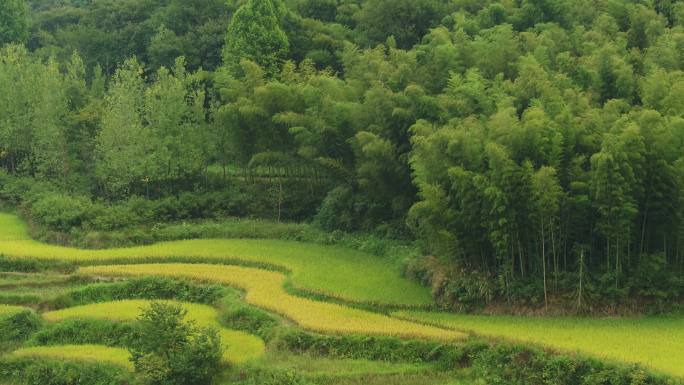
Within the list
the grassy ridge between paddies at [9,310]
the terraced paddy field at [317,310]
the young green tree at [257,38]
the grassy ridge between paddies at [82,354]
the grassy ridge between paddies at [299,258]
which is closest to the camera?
the terraced paddy field at [317,310]

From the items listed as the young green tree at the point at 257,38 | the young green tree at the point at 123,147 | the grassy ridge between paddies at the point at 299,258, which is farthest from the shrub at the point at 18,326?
the young green tree at the point at 257,38

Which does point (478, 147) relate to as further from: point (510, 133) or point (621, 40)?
point (621, 40)

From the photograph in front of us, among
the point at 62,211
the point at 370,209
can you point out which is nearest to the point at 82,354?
the point at 370,209

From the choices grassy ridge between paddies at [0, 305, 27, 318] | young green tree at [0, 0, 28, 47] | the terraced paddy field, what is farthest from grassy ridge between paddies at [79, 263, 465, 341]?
young green tree at [0, 0, 28, 47]

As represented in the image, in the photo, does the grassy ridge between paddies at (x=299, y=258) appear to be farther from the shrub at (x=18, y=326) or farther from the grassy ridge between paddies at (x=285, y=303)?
the shrub at (x=18, y=326)

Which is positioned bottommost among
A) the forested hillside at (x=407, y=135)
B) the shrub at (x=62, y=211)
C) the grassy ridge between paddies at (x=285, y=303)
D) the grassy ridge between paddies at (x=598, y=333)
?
the shrub at (x=62, y=211)

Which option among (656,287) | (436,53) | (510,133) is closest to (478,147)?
(510,133)
